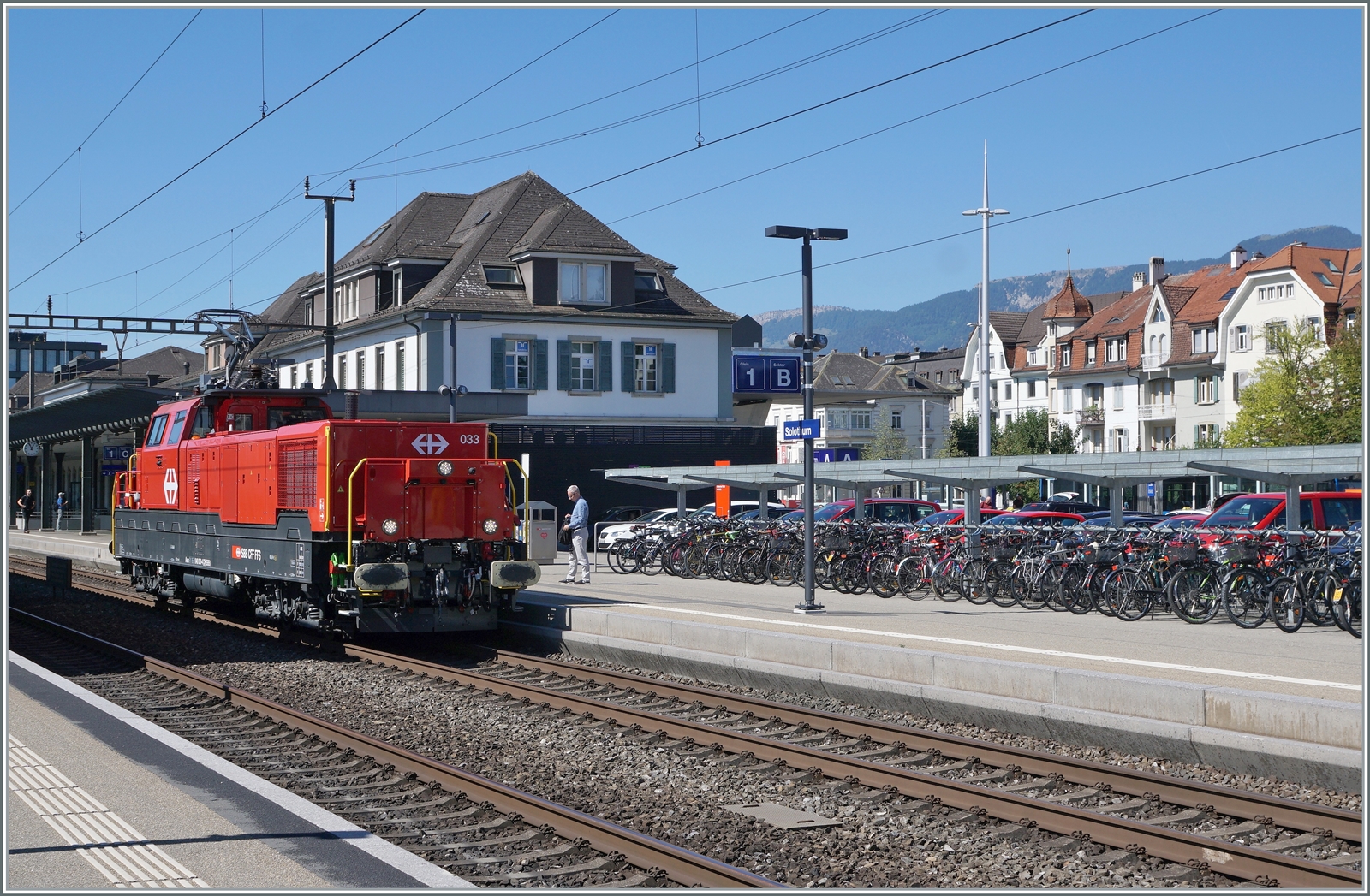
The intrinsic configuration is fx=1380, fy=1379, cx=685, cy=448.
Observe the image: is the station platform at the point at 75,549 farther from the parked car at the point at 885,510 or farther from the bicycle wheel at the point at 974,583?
the bicycle wheel at the point at 974,583

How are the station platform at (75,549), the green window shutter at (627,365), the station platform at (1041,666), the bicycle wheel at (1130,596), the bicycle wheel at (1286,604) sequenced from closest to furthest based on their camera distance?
the station platform at (1041,666) < the bicycle wheel at (1286,604) < the bicycle wheel at (1130,596) < the station platform at (75,549) < the green window shutter at (627,365)

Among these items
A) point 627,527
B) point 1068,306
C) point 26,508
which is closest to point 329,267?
point 627,527

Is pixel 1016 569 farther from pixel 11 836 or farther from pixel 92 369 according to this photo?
pixel 92 369

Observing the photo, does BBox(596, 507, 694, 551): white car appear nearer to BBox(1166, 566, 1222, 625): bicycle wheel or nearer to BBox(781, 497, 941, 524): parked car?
BBox(781, 497, 941, 524): parked car

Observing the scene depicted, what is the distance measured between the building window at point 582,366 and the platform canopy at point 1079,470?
18552mm

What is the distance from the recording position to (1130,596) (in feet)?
61.2

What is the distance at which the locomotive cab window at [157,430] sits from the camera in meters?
22.6

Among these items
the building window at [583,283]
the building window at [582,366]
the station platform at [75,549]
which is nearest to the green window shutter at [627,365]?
the building window at [582,366]

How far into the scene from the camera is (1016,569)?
21.4m

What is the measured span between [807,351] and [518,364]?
34.3 meters

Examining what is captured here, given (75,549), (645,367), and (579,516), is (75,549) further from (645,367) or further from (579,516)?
(579,516)

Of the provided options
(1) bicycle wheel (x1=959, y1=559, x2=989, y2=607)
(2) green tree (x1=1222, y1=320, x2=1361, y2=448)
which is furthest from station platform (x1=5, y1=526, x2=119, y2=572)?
(2) green tree (x1=1222, y1=320, x2=1361, y2=448)

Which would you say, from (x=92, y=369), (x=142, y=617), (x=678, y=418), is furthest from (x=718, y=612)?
(x=92, y=369)

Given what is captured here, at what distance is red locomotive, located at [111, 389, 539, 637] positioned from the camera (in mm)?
16938
